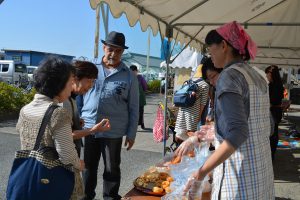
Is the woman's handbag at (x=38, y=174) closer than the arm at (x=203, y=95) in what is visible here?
Yes

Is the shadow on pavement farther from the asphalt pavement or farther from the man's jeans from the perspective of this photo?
the man's jeans

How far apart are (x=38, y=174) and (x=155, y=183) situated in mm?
942

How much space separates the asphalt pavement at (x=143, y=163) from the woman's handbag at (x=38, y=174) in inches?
103

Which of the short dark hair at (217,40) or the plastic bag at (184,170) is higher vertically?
the short dark hair at (217,40)

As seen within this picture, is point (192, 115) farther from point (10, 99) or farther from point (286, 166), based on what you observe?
point (10, 99)

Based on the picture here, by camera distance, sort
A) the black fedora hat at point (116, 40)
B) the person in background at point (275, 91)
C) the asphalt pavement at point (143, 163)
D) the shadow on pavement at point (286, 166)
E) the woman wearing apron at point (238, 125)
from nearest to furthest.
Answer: the woman wearing apron at point (238, 125)
the black fedora hat at point (116, 40)
the asphalt pavement at point (143, 163)
the shadow on pavement at point (286, 166)
the person in background at point (275, 91)

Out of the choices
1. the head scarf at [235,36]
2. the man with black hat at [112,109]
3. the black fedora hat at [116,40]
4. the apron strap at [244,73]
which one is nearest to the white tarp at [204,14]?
the black fedora hat at [116,40]

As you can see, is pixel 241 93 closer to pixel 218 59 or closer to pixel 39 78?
pixel 218 59

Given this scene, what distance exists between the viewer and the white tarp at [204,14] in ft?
13.0

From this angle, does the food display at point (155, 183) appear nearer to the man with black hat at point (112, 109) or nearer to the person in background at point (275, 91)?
the man with black hat at point (112, 109)

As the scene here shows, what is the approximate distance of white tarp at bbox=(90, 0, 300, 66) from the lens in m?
3.97

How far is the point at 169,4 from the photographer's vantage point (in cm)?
423

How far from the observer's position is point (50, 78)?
7.17 ft

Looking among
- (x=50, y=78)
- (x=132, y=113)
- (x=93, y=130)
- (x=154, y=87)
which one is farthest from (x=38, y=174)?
(x=154, y=87)
